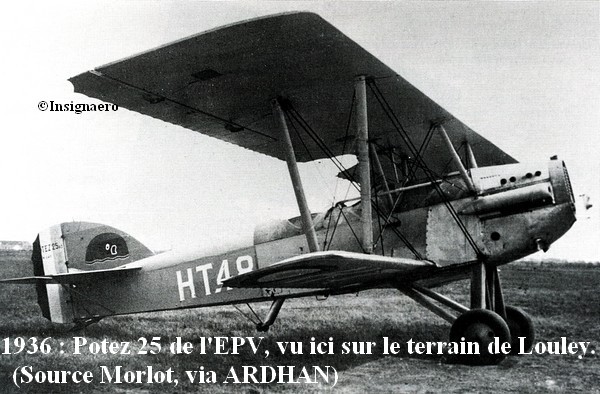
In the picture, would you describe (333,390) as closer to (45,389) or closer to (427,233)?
(427,233)

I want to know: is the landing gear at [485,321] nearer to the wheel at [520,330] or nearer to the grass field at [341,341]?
the wheel at [520,330]

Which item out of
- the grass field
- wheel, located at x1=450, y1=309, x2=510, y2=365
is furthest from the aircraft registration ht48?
the grass field

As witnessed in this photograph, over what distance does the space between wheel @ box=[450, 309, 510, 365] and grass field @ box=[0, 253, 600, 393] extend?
121mm

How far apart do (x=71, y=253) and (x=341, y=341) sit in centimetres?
384

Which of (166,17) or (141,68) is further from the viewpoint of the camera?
(166,17)

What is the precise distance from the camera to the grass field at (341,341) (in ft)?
A: 14.4

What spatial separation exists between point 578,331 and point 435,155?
3.00 meters

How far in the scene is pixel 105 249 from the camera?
24.3 feet

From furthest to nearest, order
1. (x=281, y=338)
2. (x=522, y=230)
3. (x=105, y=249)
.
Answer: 1. (x=105, y=249)
2. (x=281, y=338)
3. (x=522, y=230)

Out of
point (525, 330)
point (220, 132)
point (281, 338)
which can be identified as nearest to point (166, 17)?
point (220, 132)

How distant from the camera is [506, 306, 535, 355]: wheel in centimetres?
556

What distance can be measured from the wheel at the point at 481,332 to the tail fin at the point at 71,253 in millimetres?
4665

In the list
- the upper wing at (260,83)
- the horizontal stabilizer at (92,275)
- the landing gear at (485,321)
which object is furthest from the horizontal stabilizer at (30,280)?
the landing gear at (485,321)

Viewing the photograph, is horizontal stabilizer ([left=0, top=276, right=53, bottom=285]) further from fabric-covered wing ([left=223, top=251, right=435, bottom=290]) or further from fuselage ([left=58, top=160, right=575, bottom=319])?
fabric-covered wing ([left=223, top=251, right=435, bottom=290])
